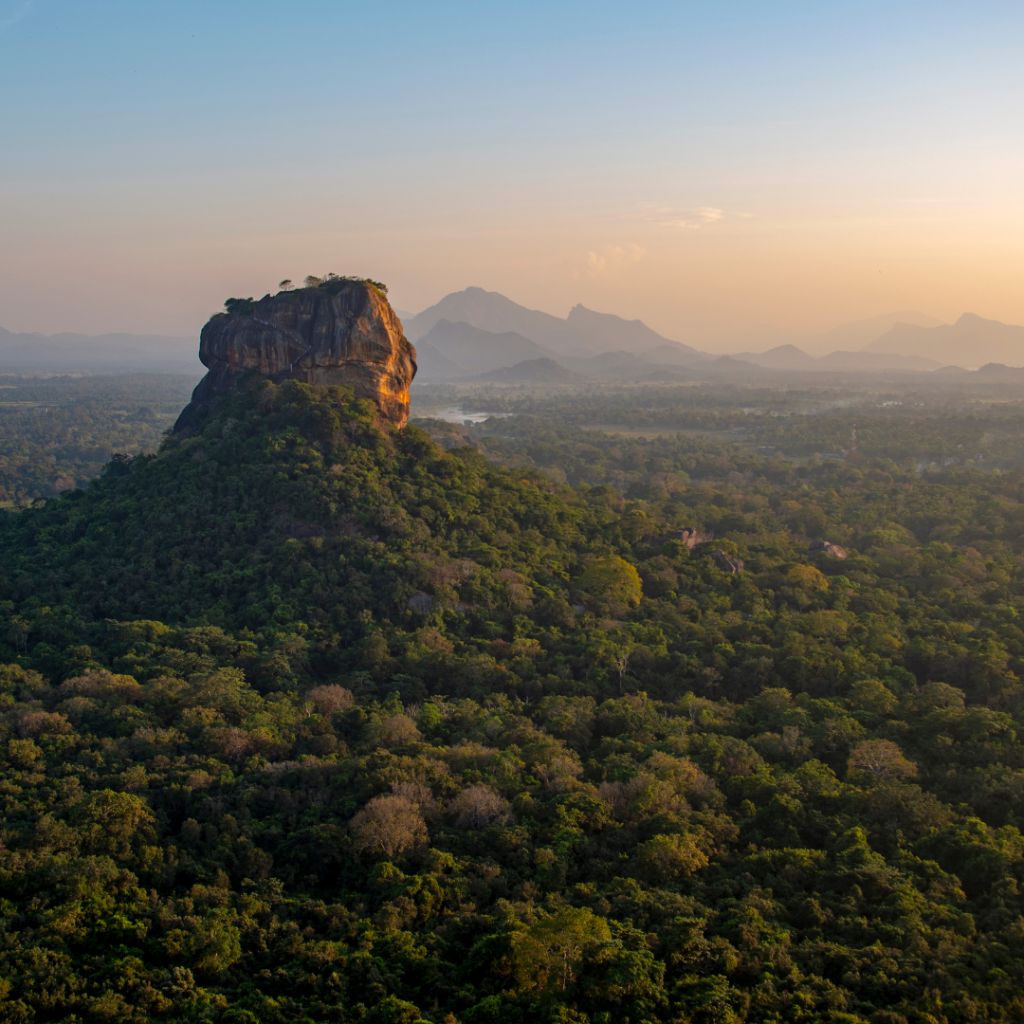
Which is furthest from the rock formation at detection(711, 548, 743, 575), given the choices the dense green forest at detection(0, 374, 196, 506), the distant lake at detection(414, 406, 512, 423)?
the distant lake at detection(414, 406, 512, 423)

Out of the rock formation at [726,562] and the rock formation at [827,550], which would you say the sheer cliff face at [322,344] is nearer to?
the rock formation at [726,562]

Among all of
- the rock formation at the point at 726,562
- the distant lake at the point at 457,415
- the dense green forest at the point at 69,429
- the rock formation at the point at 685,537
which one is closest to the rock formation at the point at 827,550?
the rock formation at the point at 726,562

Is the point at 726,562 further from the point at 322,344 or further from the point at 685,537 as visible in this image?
the point at 322,344

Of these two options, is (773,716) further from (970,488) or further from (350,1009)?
(970,488)

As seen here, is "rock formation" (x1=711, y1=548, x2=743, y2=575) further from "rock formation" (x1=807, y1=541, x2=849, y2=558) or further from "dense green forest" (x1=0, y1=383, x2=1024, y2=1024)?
"rock formation" (x1=807, y1=541, x2=849, y2=558)

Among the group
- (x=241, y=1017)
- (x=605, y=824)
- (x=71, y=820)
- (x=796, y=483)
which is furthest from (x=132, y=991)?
(x=796, y=483)

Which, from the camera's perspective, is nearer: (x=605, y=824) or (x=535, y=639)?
(x=605, y=824)
